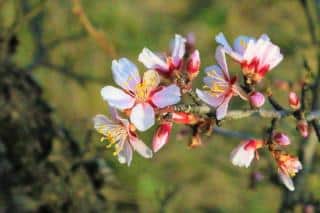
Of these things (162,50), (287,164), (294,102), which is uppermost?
(294,102)

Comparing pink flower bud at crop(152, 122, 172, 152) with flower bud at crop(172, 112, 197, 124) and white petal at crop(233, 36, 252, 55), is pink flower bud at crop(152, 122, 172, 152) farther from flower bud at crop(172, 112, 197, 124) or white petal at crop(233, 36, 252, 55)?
white petal at crop(233, 36, 252, 55)

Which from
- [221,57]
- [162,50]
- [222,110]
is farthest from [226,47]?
[162,50]

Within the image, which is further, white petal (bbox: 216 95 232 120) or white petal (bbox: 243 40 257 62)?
white petal (bbox: 243 40 257 62)

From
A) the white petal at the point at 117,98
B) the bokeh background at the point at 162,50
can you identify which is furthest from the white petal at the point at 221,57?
the bokeh background at the point at 162,50

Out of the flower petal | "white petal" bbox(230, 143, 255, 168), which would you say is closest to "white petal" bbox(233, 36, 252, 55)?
"white petal" bbox(230, 143, 255, 168)

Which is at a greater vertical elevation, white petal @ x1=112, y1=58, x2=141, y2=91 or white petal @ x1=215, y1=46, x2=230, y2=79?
white petal @ x1=112, y1=58, x2=141, y2=91

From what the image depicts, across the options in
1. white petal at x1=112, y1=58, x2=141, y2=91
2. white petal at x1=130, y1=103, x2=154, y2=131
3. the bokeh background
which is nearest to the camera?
white petal at x1=130, y1=103, x2=154, y2=131

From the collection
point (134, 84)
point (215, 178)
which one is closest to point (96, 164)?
point (134, 84)

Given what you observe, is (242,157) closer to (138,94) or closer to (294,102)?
(294,102)
